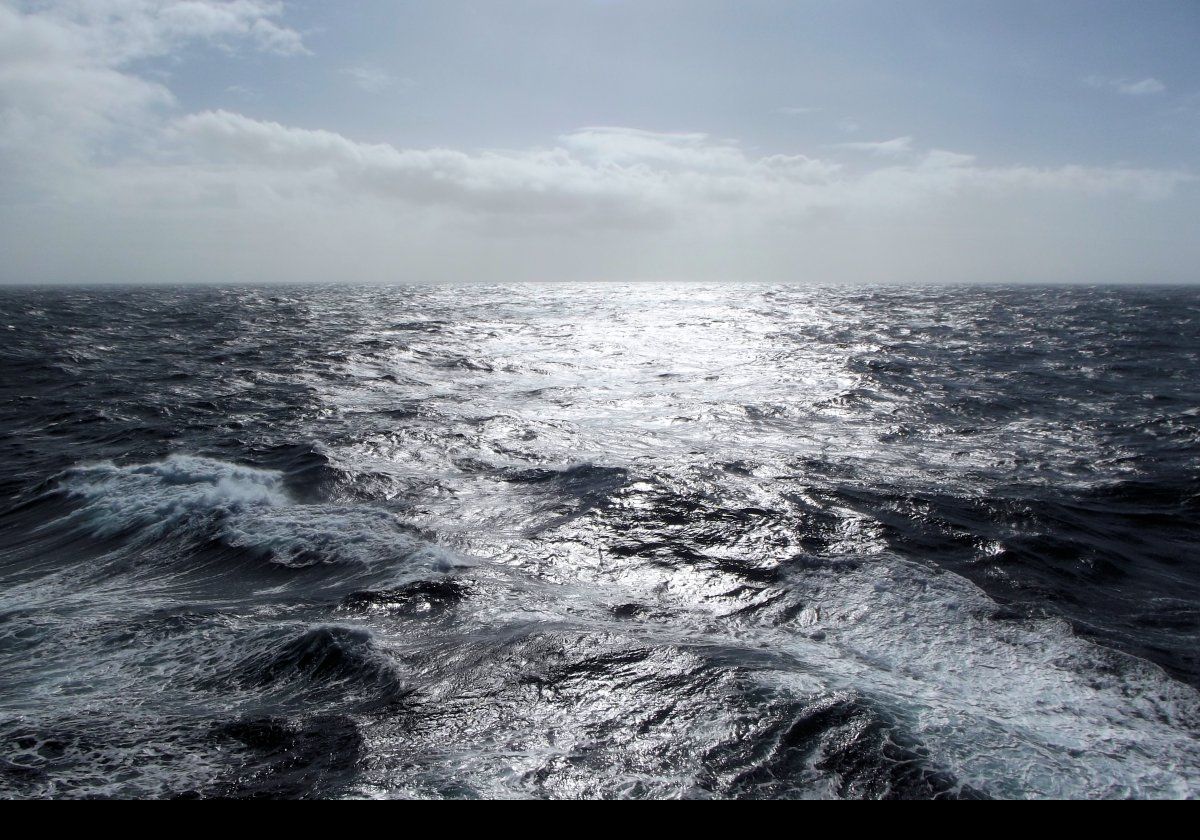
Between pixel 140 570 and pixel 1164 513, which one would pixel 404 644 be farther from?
pixel 1164 513

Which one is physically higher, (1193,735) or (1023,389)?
(1023,389)

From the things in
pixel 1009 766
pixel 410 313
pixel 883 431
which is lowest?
pixel 1009 766

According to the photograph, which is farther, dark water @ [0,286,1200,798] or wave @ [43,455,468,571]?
wave @ [43,455,468,571]

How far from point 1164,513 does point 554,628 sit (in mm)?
10474

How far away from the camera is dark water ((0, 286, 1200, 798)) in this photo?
5133mm

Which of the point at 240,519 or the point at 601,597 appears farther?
the point at 240,519

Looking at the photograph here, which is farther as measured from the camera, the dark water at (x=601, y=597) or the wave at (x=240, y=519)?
the wave at (x=240, y=519)

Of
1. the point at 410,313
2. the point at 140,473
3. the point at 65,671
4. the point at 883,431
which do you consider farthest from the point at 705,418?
the point at 410,313

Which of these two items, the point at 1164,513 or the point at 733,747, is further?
the point at 1164,513

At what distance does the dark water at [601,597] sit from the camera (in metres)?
5.13

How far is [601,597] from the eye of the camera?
26.6ft

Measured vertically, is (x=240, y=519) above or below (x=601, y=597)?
above

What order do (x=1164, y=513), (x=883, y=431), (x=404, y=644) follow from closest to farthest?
(x=404, y=644)
(x=1164, y=513)
(x=883, y=431)

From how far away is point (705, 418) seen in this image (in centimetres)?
1833
